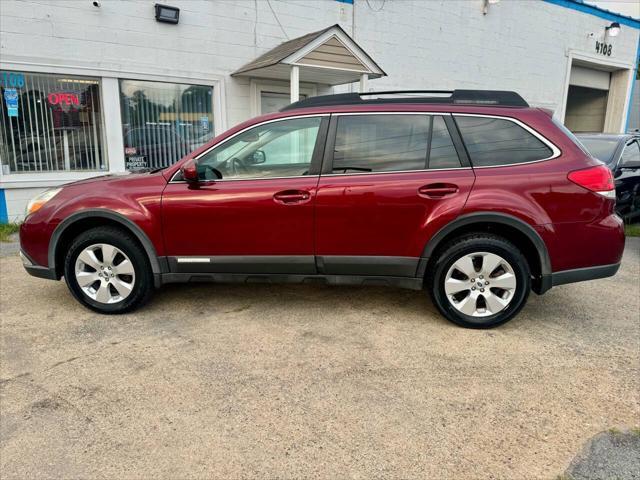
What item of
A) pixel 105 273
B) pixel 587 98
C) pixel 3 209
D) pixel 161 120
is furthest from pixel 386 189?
pixel 587 98

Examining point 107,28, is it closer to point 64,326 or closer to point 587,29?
point 64,326

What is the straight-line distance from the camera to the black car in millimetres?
7129

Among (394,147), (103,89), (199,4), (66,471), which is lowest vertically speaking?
(66,471)

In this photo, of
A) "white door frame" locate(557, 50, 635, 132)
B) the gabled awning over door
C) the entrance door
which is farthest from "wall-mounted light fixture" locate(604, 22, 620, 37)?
the gabled awning over door

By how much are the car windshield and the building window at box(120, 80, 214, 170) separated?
643cm

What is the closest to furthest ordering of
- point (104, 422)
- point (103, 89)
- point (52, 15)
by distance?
point (104, 422), point (52, 15), point (103, 89)

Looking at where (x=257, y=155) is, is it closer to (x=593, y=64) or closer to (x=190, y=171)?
(x=190, y=171)

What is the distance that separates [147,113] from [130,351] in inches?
239

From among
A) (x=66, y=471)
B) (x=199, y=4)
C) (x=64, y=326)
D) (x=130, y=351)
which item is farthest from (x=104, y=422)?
(x=199, y=4)

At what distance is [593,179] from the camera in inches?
142

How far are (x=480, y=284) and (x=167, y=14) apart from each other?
7.16 m

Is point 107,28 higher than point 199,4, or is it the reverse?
point 199,4

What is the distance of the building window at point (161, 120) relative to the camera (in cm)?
836

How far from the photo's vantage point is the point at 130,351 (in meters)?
3.48
